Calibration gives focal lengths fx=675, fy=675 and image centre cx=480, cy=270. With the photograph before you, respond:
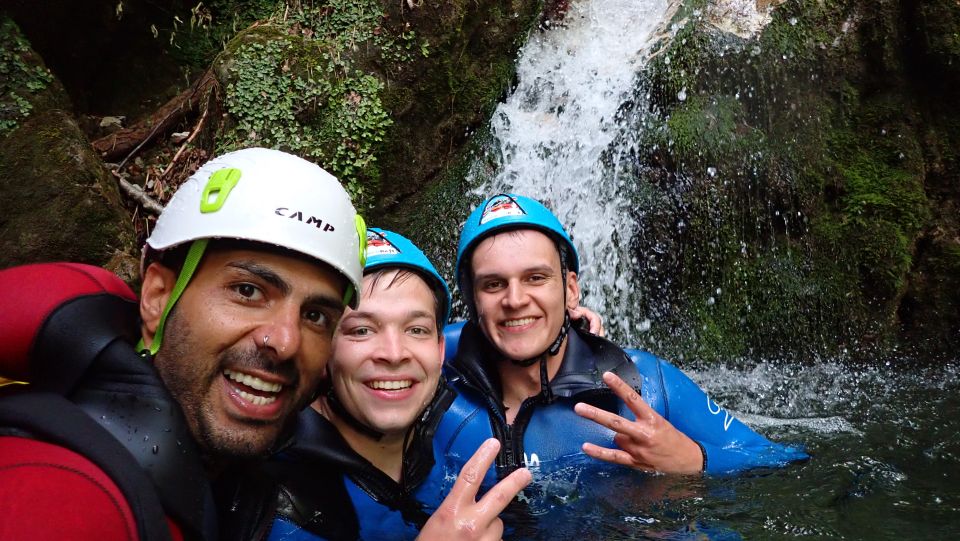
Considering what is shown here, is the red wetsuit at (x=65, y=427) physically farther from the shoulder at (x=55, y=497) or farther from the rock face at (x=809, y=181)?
the rock face at (x=809, y=181)

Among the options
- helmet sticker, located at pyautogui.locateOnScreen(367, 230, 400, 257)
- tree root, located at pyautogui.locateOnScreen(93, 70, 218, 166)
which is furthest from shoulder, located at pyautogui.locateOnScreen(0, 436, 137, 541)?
tree root, located at pyautogui.locateOnScreen(93, 70, 218, 166)

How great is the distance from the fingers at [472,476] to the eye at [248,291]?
2.66 feet

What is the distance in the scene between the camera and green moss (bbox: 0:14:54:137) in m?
5.33

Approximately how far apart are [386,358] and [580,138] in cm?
529

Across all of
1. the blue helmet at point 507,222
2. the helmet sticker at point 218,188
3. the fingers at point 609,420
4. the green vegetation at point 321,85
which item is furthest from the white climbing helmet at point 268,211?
the green vegetation at point 321,85

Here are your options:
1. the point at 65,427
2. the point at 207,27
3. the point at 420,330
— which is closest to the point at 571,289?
the point at 420,330

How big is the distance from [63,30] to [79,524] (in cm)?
698

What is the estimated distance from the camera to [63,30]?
666 centimetres

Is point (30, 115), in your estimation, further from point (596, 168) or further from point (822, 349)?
point (822, 349)

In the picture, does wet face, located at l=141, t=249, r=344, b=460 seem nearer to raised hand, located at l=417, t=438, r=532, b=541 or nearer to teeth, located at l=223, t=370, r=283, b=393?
teeth, located at l=223, t=370, r=283, b=393

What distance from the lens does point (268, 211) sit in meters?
1.96

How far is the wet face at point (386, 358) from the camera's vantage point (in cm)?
278

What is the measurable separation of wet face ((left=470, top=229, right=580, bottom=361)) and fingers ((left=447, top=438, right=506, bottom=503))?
1264mm

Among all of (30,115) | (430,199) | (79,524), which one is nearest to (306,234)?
(79,524)
